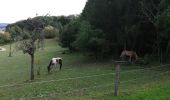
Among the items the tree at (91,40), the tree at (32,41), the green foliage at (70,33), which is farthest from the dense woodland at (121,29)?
the green foliage at (70,33)

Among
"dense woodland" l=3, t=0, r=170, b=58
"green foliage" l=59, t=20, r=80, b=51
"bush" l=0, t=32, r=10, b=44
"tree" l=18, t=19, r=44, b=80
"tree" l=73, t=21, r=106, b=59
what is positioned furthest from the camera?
"bush" l=0, t=32, r=10, b=44

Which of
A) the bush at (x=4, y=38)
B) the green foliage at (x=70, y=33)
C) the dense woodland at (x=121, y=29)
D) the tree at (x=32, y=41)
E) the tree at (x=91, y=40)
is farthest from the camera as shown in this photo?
the bush at (x=4, y=38)

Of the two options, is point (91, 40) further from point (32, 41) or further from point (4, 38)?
point (4, 38)

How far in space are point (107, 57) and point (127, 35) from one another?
14.4 feet

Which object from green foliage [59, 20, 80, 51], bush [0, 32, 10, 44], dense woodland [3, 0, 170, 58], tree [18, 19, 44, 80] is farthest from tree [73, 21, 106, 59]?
bush [0, 32, 10, 44]

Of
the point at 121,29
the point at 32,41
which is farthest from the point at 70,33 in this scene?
the point at 32,41

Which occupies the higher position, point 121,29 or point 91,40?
point 121,29

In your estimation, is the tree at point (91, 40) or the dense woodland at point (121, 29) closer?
the dense woodland at point (121, 29)

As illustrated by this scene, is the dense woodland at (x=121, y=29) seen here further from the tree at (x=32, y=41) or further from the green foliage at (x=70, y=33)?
the green foliage at (x=70, y=33)

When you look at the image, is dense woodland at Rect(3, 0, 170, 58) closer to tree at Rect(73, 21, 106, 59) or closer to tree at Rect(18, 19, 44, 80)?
tree at Rect(73, 21, 106, 59)

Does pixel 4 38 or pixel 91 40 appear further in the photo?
pixel 4 38

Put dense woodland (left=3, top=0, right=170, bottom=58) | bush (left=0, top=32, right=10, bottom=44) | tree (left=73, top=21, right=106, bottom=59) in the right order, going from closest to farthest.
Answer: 1. dense woodland (left=3, top=0, right=170, bottom=58)
2. tree (left=73, top=21, right=106, bottom=59)
3. bush (left=0, top=32, right=10, bottom=44)

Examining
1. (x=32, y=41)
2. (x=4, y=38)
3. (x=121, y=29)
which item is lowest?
(x=4, y=38)

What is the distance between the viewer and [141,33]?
3397cm
